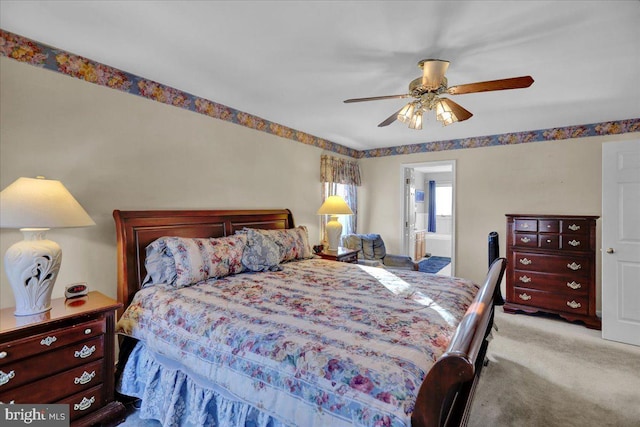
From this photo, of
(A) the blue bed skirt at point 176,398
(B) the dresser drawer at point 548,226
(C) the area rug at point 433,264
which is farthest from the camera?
(C) the area rug at point 433,264

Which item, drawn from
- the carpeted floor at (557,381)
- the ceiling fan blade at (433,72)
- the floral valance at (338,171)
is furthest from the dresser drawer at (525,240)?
the ceiling fan blade at (433,72)

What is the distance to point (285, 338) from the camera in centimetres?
143

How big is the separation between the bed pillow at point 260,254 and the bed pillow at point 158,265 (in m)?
0.65

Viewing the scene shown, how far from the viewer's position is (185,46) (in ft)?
6.86

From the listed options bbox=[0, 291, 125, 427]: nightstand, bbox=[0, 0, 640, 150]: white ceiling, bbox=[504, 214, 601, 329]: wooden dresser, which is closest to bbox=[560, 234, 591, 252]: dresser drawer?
bbox=[504, 214, 601, 329]: wooden dresser

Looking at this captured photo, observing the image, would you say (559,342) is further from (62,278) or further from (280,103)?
(62,278)

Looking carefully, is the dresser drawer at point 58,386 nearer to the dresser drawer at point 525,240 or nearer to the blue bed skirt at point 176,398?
the blue bed skirt at point 176,398

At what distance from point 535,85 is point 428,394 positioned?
9.69ft

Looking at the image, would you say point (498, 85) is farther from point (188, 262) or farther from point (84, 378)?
point (84, 378)

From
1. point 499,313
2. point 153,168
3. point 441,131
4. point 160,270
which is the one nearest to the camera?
point 160,270

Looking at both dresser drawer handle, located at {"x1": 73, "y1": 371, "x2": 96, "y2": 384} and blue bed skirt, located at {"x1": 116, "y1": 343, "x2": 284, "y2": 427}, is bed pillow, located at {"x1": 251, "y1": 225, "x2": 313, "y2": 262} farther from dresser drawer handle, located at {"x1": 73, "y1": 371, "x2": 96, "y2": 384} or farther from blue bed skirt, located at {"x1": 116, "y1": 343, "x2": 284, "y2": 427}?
dresser drawer handle, located at {"x1": 73, "y1": 371, "x2": 96, "y2": 384}

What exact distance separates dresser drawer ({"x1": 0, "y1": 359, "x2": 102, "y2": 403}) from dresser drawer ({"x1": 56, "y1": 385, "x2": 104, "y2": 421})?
0.10 feet

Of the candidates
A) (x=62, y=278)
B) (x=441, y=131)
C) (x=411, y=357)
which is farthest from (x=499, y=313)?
(x=62, y=278)

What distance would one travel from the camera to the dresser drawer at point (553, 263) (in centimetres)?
359
